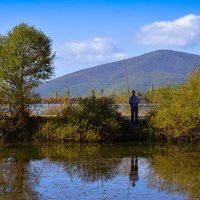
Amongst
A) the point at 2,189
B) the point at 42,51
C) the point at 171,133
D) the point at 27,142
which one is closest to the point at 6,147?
the point at 27,142

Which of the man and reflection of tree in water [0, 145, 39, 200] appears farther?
the man

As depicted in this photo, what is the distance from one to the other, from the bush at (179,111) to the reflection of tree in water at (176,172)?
2625 mm

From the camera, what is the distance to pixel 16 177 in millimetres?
18078

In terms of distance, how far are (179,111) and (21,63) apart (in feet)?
31.7

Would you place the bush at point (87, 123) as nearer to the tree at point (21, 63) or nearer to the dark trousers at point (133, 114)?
the dark trousers at point (133, 114)

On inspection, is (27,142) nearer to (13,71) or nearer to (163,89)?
(13,71)

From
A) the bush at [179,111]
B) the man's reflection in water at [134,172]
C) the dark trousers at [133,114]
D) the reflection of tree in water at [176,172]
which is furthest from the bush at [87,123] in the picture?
the man's reflection in water at [134,172]

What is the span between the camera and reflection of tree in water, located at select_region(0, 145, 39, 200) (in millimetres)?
15250

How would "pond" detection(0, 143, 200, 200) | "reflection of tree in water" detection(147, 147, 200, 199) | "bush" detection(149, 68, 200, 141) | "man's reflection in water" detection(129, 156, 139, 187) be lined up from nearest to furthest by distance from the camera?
"pond" detection(0, 143, 200, 200)
"reflection of tree in water" detection(147, 147, 200, 199)
"man's reflection in water" detection(129, 156, 139, 187)
"bush" detection(149, 68, 200, 141)

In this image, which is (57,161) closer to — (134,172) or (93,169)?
(93,169)

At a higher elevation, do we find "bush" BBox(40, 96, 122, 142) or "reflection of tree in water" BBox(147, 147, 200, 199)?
"bush" BBox(40, 96, 122, 142)

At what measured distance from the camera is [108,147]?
2689 cm

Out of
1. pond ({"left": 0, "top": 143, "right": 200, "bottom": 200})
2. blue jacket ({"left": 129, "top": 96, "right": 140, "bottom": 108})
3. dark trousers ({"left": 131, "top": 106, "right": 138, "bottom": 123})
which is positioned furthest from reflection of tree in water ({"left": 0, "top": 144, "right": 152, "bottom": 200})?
blue jacket ({"left": 129, "top": 96, "right": 140, "bottom": 108})

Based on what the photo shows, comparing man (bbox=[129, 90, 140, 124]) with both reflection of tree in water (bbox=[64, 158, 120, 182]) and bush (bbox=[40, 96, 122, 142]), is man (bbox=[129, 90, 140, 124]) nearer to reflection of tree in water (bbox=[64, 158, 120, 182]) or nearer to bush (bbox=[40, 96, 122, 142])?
bush (bbox=[40, 96, 122, 142])
